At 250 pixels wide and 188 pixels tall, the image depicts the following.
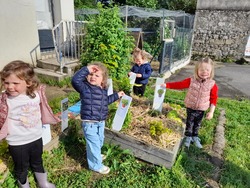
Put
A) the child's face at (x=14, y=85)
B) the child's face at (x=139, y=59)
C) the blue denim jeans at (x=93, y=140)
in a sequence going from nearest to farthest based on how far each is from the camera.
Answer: the child's face at (x=14, y=85), the blue denim jeans at (x=93, y=140), the child's face at (x=139, y=59)

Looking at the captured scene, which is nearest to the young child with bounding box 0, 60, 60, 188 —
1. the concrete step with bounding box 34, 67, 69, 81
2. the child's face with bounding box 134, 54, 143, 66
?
the child's face with bounding box 134, 54, 143, 66

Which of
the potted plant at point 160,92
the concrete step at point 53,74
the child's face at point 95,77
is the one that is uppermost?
the child's face at point 95,77

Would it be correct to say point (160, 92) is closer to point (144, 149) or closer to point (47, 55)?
point (144, 149)

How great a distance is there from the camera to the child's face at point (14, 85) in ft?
6.15

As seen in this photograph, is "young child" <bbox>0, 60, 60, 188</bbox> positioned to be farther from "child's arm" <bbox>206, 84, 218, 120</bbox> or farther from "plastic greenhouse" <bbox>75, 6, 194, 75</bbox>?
"plastic greenhouse" <bbox>75, 6, 194, 75</bbox>

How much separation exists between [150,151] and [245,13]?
12.3 metres

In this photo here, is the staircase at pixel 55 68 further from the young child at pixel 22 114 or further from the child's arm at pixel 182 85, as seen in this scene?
the young child at pixel 22 114

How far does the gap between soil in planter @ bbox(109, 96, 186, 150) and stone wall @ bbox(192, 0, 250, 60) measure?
10406 millimetres

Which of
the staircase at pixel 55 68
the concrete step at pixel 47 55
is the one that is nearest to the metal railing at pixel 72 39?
the staircase at pixel 55 68

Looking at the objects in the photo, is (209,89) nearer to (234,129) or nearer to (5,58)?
(234,129)

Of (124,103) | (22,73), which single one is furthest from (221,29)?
(22,73)

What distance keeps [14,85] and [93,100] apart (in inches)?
32.0

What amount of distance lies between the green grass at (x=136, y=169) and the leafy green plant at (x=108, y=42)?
1.80 metres

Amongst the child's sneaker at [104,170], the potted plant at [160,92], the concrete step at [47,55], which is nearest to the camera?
the child's sneaker at [104,170]
